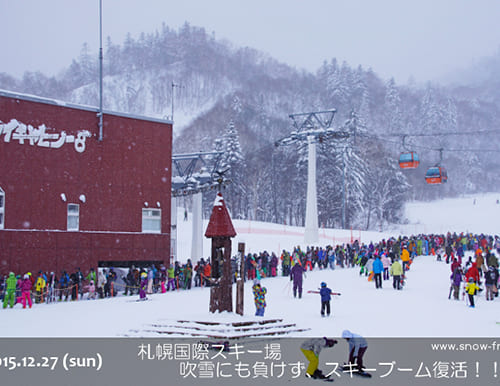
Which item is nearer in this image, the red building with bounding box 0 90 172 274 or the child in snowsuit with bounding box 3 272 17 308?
the child in snowsuit with bounding box 3 272 17 308

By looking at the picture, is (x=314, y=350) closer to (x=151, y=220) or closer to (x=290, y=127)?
(x=151, y=220)

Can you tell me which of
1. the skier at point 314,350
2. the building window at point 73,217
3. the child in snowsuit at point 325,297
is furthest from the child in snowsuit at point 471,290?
the building window at point 73,217

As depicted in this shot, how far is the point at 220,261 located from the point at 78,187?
14.1 metres

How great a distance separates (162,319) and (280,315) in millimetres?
3807

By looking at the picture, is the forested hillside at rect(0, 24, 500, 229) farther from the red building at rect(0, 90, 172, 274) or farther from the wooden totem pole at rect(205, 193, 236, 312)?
the wooden totem pole at rect(205, 193, 236, 312)

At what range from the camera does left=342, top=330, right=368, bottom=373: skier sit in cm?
1117

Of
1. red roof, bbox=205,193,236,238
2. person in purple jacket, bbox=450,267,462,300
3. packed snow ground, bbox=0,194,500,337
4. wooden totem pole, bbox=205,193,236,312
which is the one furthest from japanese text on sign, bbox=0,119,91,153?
person in purple jacket, bbox=450,267,462,300

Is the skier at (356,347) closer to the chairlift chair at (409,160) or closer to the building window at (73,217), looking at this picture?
the building window at (73,217)

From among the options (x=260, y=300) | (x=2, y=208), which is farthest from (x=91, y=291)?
(x=260, y=300)

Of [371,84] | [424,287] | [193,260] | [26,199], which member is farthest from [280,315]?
[371,84]

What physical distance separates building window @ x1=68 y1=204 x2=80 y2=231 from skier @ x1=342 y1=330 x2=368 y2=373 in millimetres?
19735

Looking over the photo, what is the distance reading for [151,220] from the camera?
3125 centimetres

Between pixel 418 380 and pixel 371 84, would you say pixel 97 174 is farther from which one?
pixel 371 84

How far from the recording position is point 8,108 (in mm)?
26906
